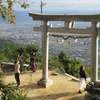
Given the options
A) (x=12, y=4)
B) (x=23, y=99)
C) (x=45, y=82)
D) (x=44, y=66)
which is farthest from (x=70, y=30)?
(x=23, y=99)

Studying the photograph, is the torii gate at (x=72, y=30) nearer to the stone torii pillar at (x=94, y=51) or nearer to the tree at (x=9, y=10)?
the stone torii pillar at (x=94, y=51)

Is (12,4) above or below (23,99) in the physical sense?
above

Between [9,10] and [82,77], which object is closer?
[9,10]

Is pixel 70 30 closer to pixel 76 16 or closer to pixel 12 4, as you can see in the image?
pixel 76 16

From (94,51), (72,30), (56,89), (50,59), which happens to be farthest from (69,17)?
(50,59)

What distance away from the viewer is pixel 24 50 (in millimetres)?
13109

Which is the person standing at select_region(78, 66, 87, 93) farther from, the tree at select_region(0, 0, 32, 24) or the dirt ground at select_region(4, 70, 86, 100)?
the tree at select_region(0, 0, 32, 24)

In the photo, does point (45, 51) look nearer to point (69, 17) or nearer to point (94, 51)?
point (69, 17)

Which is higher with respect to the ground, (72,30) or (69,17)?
(69,17)

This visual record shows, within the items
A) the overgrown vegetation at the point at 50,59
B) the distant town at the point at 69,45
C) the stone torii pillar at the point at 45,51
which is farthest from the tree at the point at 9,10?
the overgrown vegetation at the point at 50,59

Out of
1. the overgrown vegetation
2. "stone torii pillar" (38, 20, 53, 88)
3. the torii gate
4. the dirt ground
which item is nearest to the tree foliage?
the overgrown vegetation

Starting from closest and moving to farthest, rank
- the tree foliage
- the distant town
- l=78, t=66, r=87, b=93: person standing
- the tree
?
the tree → l=78, t=66, r=87, b=93: person standing → the distant town → the tree foliage

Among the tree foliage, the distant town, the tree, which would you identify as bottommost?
the tree foliage

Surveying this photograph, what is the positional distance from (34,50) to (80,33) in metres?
6.20
